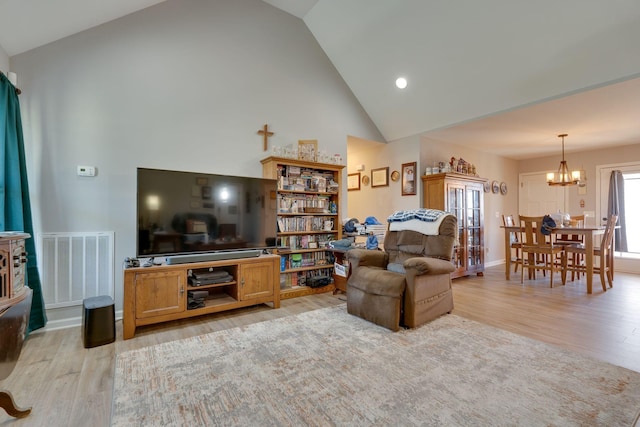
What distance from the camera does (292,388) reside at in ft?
5.85

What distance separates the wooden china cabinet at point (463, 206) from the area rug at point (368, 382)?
7.73ft

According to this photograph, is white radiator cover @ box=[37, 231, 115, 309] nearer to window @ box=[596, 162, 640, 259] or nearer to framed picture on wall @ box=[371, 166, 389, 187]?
framed picture on wall @ box=[371, 166, 389, 187]

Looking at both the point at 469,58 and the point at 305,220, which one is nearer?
the point at 469,58

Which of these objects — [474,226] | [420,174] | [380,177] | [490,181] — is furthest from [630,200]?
[380,177]

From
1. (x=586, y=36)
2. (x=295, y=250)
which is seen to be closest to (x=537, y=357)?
(x=295, y=250)

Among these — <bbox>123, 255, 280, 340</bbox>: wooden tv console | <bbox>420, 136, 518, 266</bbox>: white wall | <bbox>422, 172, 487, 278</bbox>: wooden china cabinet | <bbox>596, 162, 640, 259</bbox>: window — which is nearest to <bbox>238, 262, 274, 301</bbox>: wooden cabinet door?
<bbox>123, 255, 280, 340</bbox>: wooden tv console

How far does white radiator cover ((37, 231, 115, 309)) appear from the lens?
2684mm

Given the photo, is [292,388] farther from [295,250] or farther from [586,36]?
[586,36]

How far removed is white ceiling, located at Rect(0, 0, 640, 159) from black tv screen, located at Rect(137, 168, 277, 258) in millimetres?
1627

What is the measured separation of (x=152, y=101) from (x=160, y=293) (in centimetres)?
204

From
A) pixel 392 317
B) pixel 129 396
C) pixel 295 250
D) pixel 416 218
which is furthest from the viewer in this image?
pixel 295 250

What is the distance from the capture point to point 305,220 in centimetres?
398

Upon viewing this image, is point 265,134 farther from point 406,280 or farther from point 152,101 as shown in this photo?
point 406,280

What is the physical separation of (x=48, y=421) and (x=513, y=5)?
4.73 meters
